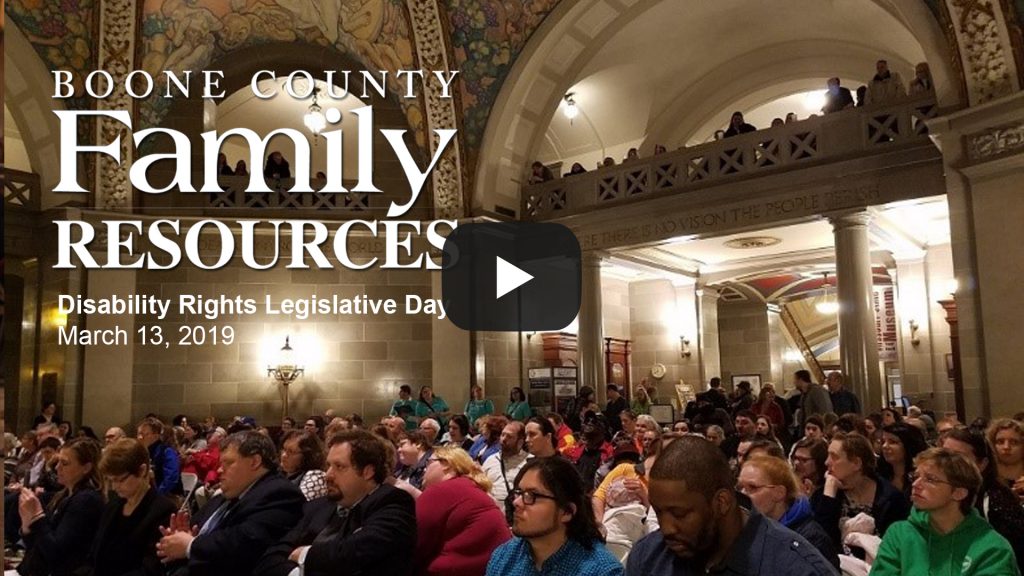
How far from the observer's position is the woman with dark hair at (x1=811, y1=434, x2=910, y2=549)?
434 centimetres

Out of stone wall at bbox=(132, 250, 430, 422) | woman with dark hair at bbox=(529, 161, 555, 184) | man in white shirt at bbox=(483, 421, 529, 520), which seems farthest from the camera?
woman with dark hair at bbox=(529, 161, 555, 184)

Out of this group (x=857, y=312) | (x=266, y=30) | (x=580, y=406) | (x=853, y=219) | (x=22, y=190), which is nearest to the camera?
(x=857, y=312)

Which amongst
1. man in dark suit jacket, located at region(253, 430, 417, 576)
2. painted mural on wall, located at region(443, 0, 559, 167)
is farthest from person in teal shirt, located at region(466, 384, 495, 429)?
man in dark suit jacket, located at region(253, 430, 417, 576)

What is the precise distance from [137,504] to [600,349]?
10496 mm

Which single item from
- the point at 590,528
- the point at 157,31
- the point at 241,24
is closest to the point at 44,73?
the point at 157,31

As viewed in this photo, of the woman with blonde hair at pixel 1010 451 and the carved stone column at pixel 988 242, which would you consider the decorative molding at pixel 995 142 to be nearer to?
the carved stone column at pixel 988 242

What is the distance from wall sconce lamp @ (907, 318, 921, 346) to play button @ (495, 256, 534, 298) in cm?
675

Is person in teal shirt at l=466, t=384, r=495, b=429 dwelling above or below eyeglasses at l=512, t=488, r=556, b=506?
below

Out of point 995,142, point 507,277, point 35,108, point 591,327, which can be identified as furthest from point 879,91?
point 35,108

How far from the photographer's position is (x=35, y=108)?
46.1ft

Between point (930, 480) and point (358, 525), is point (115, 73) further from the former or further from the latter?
point (930, 480)

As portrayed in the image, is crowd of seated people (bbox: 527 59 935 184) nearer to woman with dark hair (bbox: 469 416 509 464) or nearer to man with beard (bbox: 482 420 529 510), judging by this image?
woman with dark hair (bbox: 469 416 509 464)

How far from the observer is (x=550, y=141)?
18484 mm

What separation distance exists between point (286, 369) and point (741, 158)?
8.24m
